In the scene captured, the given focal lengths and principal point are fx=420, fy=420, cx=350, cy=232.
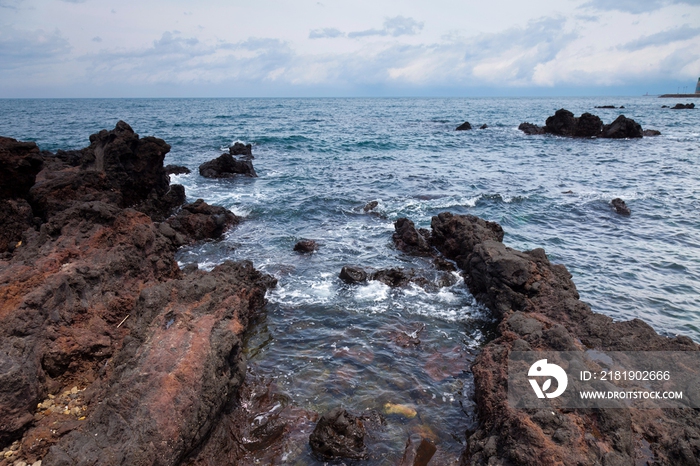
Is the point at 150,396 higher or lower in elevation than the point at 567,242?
higher

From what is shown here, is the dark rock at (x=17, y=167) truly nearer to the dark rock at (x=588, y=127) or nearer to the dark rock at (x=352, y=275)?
the dark rock at (x=352, y=275)

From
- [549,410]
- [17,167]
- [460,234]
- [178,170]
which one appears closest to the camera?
[549,410]

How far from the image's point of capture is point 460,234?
556 inches

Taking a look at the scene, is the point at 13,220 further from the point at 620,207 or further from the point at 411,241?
the point at 620,207

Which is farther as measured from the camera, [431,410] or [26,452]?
[431,410]

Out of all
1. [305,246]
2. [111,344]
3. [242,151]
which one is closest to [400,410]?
[111,344]

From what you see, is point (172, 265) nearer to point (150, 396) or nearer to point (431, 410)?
point (150, 396)

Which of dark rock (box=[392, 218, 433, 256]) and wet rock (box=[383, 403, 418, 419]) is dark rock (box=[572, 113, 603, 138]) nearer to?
dark rock (box=[392, 218, 433, 256])

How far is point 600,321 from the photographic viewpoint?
9031 millimetres

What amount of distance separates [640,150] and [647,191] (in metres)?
19.1

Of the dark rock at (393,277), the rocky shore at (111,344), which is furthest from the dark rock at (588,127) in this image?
the rocky shore at (111,344)

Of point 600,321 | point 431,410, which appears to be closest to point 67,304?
point 431,410

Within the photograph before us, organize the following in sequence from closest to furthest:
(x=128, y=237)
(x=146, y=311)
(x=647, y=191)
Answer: (x=146, y=311), (x=128, y=237), (x=647, y=191)

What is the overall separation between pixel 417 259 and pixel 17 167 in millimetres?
13685
